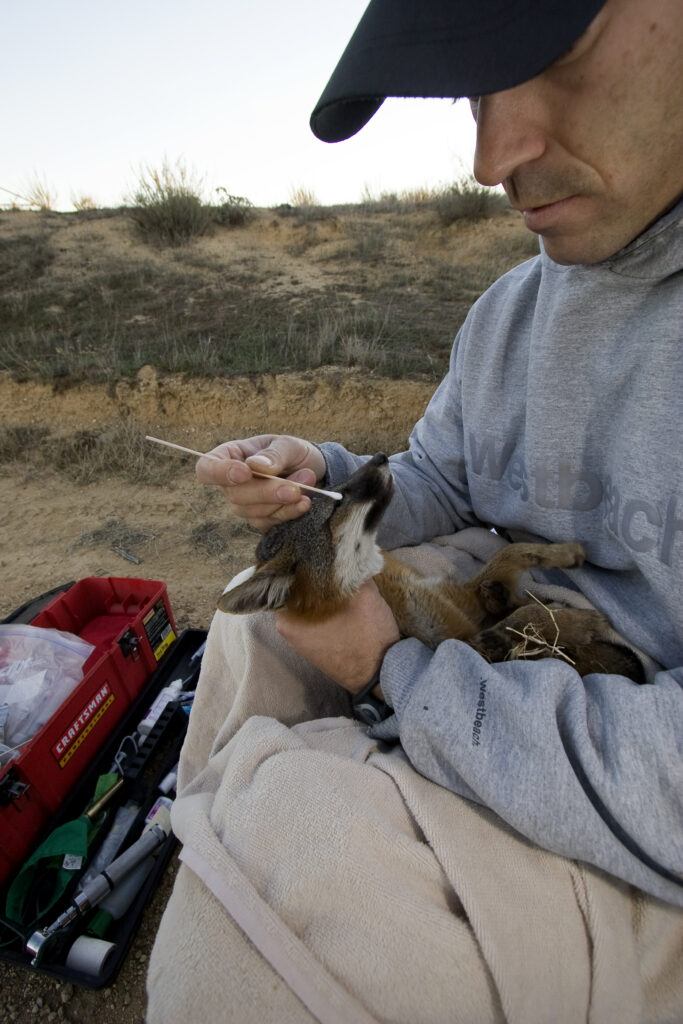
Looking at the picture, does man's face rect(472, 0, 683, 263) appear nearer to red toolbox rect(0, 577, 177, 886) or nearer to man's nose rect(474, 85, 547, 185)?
man's nose rect(474, 85, 547, 185)

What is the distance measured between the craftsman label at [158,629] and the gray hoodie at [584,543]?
2210mm

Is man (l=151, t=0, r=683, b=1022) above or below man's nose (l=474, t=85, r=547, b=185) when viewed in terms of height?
below

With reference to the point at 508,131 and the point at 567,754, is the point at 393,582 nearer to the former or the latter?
the point at 567,754

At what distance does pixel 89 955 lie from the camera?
99.8 inches

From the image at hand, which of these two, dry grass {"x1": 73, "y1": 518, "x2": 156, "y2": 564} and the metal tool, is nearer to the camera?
the metal tool

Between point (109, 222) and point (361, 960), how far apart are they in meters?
17.3

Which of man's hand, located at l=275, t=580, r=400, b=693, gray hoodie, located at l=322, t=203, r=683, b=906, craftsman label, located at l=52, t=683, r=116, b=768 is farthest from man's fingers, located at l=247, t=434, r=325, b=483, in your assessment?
craftsman label, located at l=52, t=683, r=116, b=768

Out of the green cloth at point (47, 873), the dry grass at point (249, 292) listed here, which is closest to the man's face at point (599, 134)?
the green cloth at point (47, 873)

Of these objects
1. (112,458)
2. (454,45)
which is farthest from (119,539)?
(454,45)

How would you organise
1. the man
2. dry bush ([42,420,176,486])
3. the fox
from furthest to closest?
dry bush ([42,420,176,486]), the fox, the man

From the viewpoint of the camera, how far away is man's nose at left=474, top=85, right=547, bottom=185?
1.56 metres

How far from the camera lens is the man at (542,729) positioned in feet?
4.55

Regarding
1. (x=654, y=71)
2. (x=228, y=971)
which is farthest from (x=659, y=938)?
(x=654, y=71)

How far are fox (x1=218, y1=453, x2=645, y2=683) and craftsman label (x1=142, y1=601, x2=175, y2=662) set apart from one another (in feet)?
3.36
